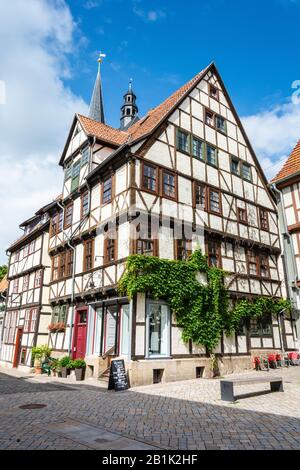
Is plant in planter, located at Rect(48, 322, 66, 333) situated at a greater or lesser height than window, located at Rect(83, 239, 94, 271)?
lesser

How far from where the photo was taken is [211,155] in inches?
732

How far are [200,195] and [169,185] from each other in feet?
6.72

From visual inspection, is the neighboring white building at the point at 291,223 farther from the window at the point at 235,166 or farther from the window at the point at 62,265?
the window at the point at 62,265

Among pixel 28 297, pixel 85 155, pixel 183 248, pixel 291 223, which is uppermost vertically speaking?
pixel 85 155

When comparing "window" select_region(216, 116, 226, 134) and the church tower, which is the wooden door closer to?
"window" select_region(216, 116, 226, 134)

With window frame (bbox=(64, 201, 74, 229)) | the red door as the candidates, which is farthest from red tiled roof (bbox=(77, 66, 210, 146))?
the red door

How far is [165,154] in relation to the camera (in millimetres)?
16109

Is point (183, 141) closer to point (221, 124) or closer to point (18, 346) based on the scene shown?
point (221, 124)

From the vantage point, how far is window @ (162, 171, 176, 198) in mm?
15620

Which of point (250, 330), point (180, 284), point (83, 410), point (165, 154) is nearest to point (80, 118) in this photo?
point (165, 154)

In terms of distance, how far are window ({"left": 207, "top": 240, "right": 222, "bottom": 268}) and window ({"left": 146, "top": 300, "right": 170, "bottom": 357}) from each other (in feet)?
12.3

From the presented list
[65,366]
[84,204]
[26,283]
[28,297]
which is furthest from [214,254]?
[26,283]

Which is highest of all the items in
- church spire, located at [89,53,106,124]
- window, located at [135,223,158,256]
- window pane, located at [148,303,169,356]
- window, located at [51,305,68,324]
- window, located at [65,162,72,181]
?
church spire, located at [89,53,106,124]
